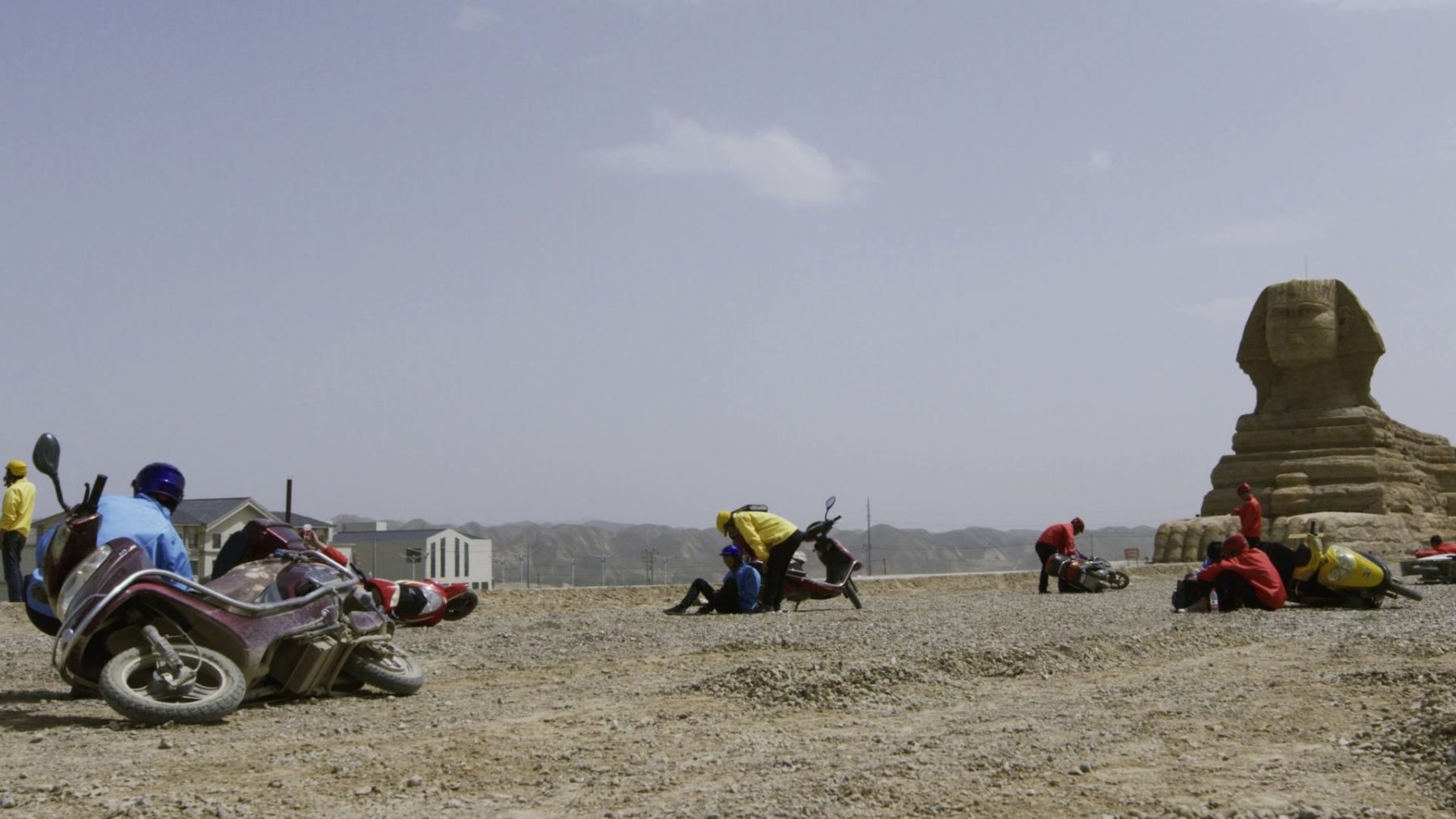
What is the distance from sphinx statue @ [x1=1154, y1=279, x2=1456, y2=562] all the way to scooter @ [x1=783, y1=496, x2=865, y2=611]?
17773 mm

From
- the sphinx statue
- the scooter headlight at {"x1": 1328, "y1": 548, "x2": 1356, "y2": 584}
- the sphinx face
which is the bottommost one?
the scooter headlight at {"x1": 1328, "y1": 548, "x2": 1356, "y2": 584}

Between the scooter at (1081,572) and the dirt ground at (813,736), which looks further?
the scooter at (1081,572)

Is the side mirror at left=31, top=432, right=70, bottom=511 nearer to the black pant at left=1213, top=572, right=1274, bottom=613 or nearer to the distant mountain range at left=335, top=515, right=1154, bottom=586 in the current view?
the black pant at left=1213, top=572, right=1274, bottom=613

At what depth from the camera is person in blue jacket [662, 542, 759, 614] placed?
14.3 m

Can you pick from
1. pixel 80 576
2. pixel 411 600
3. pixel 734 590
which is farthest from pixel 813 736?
pixel 734 590

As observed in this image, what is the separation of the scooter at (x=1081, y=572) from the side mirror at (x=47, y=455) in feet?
51.4

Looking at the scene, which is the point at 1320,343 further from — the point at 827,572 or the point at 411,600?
the point at 411,600

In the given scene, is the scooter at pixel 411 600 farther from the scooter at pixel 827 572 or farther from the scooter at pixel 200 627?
the scooter at pixel 827 572

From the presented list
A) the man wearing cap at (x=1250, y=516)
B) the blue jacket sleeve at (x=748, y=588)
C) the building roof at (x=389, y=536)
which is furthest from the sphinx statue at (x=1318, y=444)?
the blue jacket sleeve at (x=748, y=588)

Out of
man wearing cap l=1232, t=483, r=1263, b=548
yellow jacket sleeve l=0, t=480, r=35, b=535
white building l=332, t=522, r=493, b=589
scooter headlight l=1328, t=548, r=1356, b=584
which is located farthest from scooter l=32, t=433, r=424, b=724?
white building l=332, t=522, r=493, b=589

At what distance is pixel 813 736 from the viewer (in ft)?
19.7

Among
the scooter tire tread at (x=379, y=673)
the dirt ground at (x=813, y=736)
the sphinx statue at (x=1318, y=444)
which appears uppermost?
the sphinx statue at (x=1318, y=444)

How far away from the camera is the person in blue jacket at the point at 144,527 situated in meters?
6.95

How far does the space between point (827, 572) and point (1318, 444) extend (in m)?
22.5
